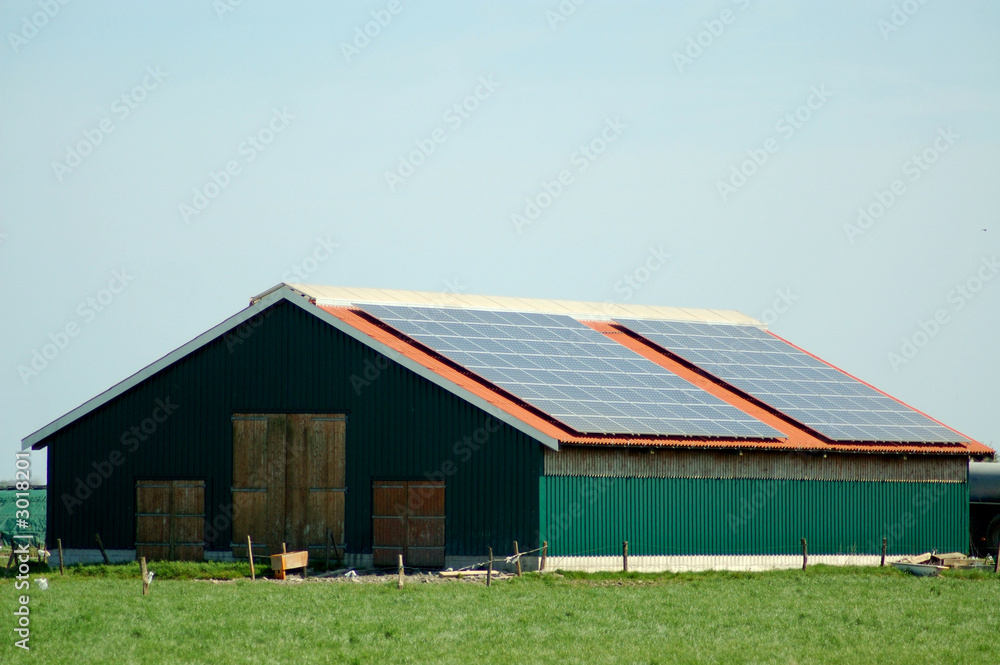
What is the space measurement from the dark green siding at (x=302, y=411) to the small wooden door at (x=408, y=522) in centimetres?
28

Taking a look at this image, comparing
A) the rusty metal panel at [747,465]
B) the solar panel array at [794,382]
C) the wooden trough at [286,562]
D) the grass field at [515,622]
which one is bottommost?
the grass field at [515,622]

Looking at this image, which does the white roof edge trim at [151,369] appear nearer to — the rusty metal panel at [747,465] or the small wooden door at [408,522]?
the small wooden door at [408,522]

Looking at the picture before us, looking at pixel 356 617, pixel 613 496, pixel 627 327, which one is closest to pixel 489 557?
pixel 613 496

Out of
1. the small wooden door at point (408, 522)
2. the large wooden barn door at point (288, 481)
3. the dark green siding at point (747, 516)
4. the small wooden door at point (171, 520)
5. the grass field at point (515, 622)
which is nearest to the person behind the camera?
the grass field at point (515, 622)

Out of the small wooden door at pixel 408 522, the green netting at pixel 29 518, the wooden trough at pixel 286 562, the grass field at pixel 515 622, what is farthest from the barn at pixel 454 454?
the green netting at pixel 29 518

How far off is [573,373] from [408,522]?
6948 mm

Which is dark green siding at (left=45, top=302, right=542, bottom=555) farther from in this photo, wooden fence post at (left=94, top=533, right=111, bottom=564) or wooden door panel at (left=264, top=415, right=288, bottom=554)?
wooden door panel at (left=264, top=415, right=288, bottom=554)

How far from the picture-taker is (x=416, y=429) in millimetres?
39375

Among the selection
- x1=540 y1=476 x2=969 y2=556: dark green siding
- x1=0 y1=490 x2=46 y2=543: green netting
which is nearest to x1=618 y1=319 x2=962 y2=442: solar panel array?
x1=540 y1=476 x2=969 y2=556: dark green siding

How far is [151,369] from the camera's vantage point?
4262 cm

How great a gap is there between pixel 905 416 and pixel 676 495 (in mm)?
11936

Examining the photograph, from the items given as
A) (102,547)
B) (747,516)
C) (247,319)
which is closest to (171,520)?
(102,547)

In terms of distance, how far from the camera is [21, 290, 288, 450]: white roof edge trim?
4172 cm

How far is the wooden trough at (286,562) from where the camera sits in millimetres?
37094
